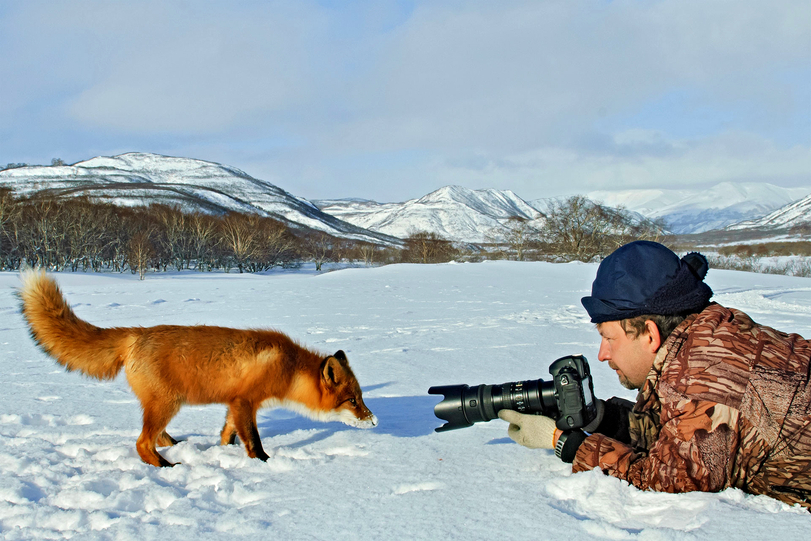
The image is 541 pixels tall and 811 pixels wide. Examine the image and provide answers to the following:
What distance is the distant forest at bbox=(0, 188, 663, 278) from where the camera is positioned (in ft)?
133

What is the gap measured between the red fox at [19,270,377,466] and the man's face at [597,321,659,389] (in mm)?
1706

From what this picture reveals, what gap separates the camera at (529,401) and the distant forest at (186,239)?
38.4 m

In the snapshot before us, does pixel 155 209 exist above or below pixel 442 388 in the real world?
above

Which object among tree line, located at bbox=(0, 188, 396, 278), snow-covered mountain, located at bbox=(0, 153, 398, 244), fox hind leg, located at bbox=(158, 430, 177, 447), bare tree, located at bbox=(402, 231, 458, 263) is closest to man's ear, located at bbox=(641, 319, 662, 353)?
fox hind leg, located at bbox=(158, 430, 177, 447)

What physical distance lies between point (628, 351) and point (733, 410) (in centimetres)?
48

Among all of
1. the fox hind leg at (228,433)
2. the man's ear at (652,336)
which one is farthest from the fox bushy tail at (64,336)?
the man's ear at (652,336)

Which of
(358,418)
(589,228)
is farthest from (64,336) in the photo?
(589,228)

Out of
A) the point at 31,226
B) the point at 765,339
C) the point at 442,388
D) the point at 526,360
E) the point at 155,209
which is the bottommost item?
the point at 526,360

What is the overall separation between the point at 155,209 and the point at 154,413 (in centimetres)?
9459

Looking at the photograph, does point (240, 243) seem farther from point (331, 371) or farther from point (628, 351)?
point (628, 351)

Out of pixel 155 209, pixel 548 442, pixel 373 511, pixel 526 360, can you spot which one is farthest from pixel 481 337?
pixel 155 209

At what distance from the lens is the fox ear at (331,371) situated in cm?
322

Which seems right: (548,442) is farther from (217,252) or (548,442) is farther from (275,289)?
(217,252)

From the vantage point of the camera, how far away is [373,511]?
7.14ft
